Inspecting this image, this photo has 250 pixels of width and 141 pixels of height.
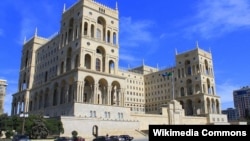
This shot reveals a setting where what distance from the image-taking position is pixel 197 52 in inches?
4409

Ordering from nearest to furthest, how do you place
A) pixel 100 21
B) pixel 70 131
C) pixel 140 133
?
pixel 70 131
pixel 140 133
pixel 100 21

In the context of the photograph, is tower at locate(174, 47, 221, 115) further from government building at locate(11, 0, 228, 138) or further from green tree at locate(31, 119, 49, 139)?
green tree at locate(31, 119, 49, 139)

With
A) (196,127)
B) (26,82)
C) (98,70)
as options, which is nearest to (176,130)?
(196,127)

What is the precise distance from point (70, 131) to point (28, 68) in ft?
180

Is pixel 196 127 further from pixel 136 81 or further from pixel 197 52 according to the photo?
pixel 136 81

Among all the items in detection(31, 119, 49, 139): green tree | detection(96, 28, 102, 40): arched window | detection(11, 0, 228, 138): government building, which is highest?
detection(96, 28, 102, 40): arched window

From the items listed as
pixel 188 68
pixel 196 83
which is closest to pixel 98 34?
pixel 196 83

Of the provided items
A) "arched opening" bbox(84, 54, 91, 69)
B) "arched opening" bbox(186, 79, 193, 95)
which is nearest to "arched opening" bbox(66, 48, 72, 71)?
"arched opening" bbox(84, 54, 91, 69)

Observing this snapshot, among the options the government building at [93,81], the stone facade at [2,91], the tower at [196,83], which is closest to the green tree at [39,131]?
the government building at [93,81]

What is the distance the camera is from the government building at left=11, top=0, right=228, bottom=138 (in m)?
66.3

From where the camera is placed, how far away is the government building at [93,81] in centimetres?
6631

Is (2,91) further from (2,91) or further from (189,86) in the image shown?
(189,86)

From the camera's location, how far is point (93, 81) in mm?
69875

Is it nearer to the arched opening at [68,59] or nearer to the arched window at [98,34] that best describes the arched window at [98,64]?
the arched window at [98,34]
